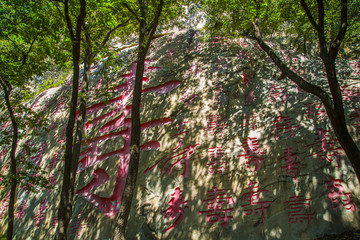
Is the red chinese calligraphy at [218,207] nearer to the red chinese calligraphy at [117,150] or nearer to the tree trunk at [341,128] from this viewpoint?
the red chinese calligraphy at [117,150]

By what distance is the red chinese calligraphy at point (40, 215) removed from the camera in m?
5.72

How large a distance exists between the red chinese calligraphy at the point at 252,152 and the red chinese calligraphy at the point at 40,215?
423cm

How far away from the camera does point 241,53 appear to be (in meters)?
6.63

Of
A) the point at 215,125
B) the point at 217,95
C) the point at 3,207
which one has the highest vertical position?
the point at 217,95

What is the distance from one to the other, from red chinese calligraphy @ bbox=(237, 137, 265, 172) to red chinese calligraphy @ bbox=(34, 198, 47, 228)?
4.23 metres

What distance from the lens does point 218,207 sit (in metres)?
4.25

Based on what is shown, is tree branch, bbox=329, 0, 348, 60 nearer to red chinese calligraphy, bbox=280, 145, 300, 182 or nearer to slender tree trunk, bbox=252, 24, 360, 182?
slender tree trunk, bbox=252, 24, 360, 182

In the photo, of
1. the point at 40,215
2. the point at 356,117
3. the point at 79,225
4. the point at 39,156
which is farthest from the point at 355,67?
the point at 39,156

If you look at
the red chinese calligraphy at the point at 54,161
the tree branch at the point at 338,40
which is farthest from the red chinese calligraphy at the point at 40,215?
the tree branch at the point at 338,40

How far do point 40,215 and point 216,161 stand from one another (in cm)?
391

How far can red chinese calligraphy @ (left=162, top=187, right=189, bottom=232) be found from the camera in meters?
4.37

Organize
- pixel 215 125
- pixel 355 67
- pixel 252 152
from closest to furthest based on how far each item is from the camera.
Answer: pixel 252 152
pixel 215 125
pixel 355 67

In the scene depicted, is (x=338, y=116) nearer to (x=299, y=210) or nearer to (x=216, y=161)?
(x=299, y=210)

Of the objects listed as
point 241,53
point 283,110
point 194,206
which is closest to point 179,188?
point 194,206
